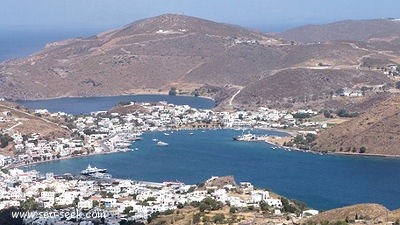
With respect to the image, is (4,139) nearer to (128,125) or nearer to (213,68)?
(128,125)

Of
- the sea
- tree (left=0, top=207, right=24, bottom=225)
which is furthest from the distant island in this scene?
the sea

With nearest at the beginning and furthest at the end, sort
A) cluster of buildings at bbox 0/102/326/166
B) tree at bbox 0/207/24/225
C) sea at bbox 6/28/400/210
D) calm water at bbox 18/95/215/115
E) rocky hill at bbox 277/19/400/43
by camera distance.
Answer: tree at bbox 0/207/24/225 → sea at bbox 6/28/400/210 → cluster of buildings at bbox 0/102/326/166 → calm water at bbox 18/95/215/115 → rocky hill at bbox 277/19/400/43

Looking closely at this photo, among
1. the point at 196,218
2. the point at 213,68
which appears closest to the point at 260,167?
the point at 196,218

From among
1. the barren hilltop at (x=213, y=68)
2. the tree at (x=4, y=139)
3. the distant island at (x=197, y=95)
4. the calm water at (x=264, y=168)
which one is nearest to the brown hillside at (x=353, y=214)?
the distant island at (x=197, y=95)

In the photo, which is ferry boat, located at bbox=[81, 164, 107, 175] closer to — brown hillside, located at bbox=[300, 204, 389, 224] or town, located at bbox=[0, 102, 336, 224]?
town, located at bbox=[0, 102, 336, 224]

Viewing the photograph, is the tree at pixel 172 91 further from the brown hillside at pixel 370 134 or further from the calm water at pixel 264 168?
the brown hillside at pixel 370 134
